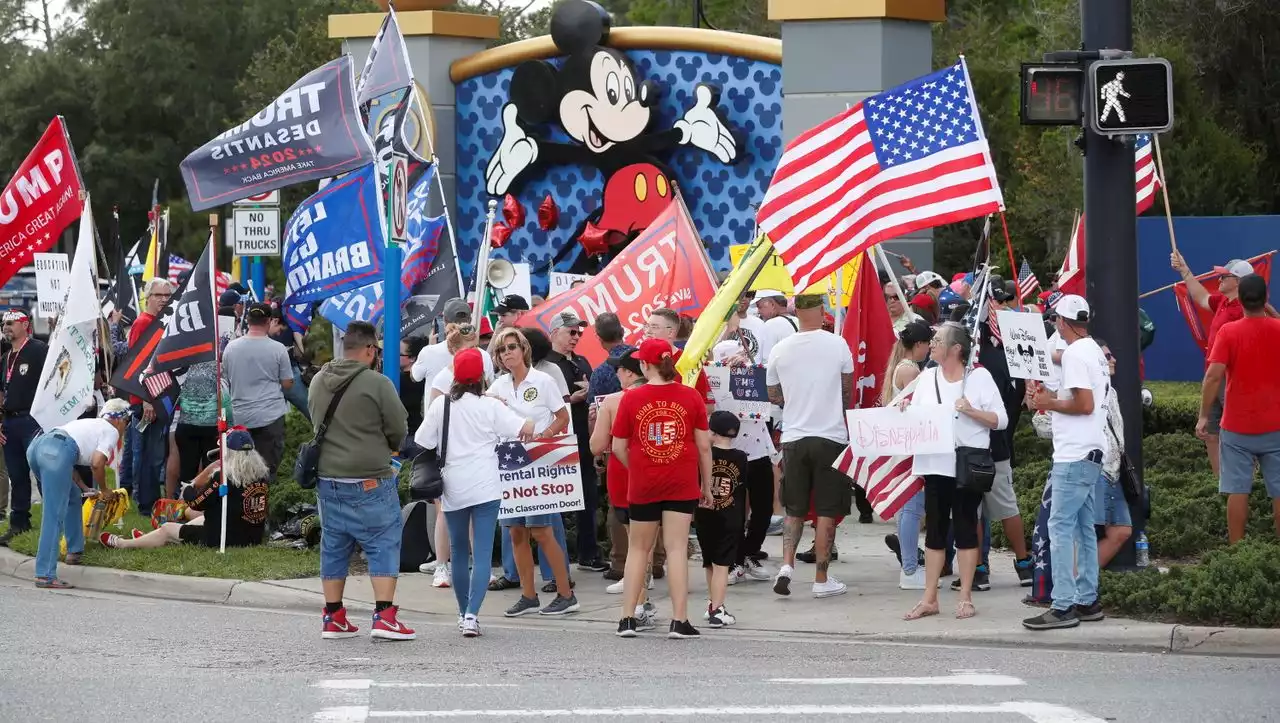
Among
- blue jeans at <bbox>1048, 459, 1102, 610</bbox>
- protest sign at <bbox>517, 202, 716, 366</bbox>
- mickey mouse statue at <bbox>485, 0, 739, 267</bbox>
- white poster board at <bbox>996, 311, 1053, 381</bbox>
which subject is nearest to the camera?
white poster board at <bbox>996, 311, 1053, 381</bbox>

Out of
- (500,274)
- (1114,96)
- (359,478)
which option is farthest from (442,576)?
(500,274)

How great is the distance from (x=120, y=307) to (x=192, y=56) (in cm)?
3630

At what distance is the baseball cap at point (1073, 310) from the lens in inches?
402

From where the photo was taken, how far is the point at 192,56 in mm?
52094

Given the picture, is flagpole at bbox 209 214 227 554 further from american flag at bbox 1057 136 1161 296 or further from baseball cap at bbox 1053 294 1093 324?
american flag at bbox 1057 136 1161 296

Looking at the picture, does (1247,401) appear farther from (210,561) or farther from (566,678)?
(210,561)

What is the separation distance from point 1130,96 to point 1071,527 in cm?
262

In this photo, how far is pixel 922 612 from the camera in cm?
1088

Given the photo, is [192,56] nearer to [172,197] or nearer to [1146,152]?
[172,197]

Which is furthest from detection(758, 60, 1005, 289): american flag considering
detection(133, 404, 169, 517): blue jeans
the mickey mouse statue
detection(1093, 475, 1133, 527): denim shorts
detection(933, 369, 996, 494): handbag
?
the mickey mouse statue

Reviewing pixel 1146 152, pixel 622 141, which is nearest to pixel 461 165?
pixel 622 141

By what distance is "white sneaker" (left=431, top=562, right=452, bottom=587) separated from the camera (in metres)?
12.4

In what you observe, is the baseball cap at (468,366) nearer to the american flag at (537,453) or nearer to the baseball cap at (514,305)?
the american flag at (537,453)

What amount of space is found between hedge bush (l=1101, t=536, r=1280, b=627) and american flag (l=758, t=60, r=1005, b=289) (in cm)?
236
